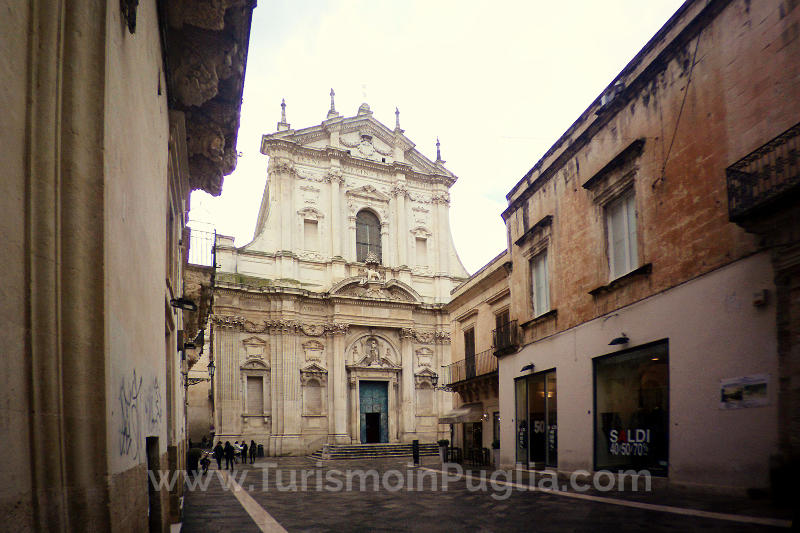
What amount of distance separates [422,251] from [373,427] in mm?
11372

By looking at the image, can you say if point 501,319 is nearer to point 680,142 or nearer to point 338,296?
point 680,142

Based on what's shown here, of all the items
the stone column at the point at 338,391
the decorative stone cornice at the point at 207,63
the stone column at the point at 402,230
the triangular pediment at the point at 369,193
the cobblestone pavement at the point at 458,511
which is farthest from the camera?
the stone column at the point at 402,230

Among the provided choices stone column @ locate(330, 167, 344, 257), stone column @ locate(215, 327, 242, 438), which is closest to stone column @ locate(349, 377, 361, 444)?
stone column @ locate(215, 327, 242, 438)

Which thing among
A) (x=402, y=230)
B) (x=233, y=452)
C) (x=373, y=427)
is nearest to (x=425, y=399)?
(x=373, y=427)

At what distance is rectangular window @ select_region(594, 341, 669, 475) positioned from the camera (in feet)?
37.9

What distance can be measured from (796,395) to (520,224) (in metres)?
11.3

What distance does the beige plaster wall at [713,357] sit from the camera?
888 centimetres

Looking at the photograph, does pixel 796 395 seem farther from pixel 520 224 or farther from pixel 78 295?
pixel 520 224

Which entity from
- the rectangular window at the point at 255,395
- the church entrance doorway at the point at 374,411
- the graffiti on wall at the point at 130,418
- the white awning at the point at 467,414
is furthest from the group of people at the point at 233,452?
the graffiti on wall at the point at 130,418

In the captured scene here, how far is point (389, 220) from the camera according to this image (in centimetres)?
3925

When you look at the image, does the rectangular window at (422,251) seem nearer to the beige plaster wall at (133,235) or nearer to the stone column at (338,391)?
the stone column at (338,391)

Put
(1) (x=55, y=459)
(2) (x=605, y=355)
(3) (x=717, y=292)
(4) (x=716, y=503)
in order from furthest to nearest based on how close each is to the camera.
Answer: (2) (x=605, y=355)
(3) (x=717, y=292)
(4) (x=716, y=503)
(1) (x=55, y=459)

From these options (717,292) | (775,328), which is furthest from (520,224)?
(775,328)

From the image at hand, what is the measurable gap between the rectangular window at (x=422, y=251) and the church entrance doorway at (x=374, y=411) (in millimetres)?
8026
